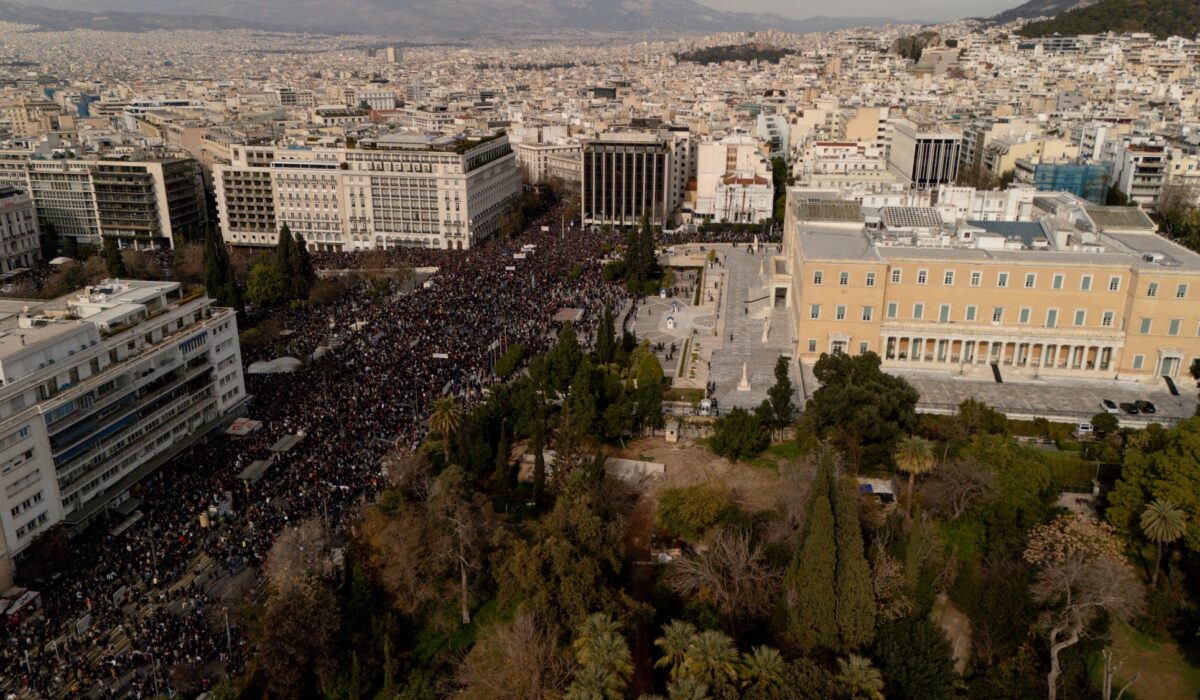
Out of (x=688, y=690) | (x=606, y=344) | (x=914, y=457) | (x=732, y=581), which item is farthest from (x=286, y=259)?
(x=688, y=690)

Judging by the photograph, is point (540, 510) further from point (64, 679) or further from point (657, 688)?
point (64, 679)

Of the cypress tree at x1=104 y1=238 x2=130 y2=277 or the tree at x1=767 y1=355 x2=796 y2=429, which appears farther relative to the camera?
the cypress tree at x1=104 y1=238 x2=130 y2=277

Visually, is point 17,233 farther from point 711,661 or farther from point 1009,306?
point 1009,306

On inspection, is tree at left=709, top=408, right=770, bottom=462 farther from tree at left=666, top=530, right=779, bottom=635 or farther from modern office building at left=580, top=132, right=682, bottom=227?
modern office building at left=580, top=132, right=682, bottom=227

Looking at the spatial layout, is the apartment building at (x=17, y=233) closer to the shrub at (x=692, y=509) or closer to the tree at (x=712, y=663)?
the shrub at (x=692, y=509)

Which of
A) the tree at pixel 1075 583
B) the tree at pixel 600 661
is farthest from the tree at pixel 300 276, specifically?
the tree at pixel 1075 583

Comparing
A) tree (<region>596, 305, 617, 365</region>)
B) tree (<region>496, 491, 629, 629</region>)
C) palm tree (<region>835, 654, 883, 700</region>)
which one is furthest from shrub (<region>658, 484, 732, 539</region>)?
tree (<region>596, 305, 617, 365</region>)
